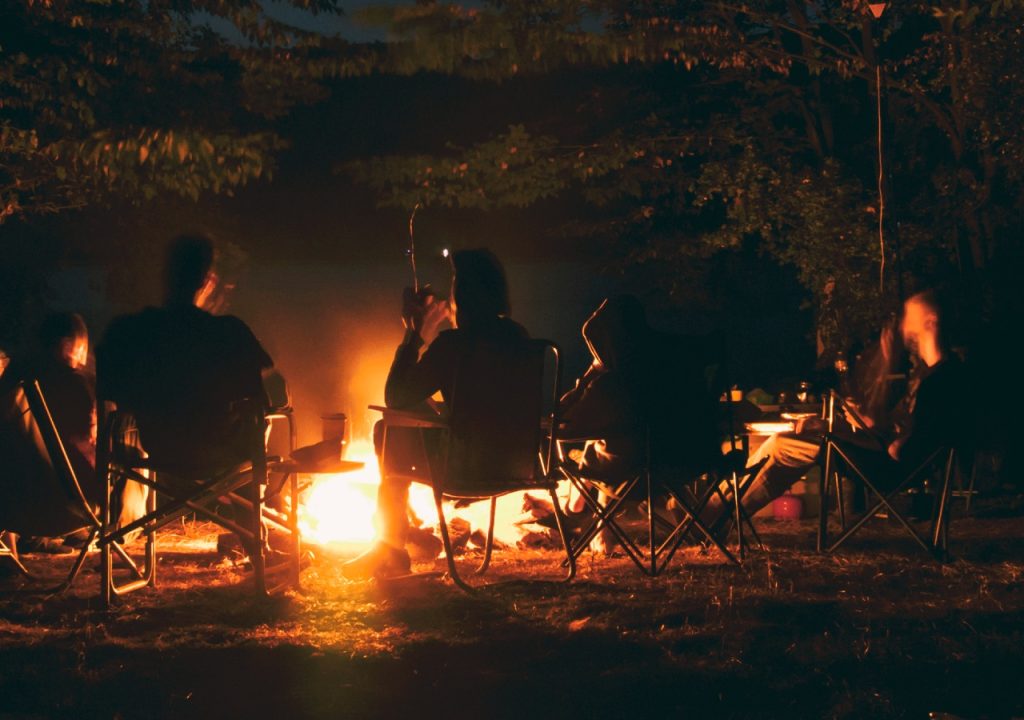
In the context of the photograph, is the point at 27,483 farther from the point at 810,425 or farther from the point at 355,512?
the point at 810,425

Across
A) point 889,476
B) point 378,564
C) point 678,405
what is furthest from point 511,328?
point 889,476

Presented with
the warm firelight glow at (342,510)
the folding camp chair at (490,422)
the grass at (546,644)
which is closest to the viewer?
the grass at (546,644)

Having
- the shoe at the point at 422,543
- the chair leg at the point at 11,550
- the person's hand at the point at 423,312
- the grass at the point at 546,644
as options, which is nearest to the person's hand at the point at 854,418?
the grass at the point at 546,644

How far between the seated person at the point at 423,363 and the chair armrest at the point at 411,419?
10cm

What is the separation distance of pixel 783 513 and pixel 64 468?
3.93 meters

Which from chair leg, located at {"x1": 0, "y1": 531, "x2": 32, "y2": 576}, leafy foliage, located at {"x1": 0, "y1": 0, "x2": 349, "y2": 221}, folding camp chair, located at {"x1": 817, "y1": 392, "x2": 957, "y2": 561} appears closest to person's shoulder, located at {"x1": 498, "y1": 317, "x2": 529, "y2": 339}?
folding camp chair, located at {"x1": 817, "y1": 392, "x2": 957, "y2": 561}

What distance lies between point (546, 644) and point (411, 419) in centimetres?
115

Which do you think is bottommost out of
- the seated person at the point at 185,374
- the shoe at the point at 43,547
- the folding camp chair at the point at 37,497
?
the shoe at the point at 43,547

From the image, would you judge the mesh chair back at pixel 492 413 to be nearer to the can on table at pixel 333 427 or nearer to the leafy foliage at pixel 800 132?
the can on table at pixel 333 427

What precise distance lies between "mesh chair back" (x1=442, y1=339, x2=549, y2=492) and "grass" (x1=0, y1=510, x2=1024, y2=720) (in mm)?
447

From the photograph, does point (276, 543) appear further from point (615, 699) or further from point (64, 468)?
point (615, 699)

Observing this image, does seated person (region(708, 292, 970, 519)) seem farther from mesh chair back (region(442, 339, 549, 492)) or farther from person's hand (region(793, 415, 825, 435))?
mesh chair back (region(442, 339, 549, 492))

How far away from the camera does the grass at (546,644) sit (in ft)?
9.35

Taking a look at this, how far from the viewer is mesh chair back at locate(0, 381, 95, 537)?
4668mm
